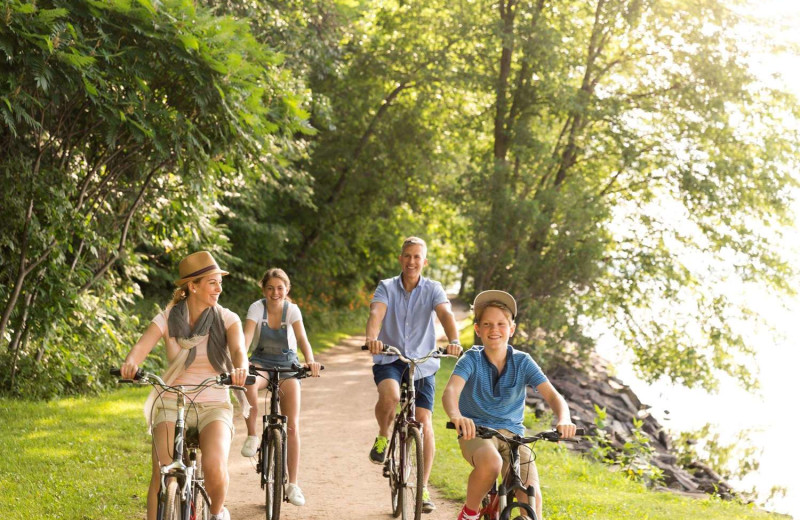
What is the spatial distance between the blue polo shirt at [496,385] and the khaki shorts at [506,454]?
96 mm

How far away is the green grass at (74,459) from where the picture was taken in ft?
24.1

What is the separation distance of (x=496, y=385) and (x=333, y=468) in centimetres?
522

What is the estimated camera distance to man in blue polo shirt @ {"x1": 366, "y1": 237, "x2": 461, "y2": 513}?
7.30m

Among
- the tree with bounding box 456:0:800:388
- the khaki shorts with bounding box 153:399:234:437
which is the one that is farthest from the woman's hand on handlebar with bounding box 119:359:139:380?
the tree with bounding box 456:0:800:388

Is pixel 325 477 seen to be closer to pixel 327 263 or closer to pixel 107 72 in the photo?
pixel 107 72

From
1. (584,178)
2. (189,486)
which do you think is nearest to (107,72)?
(189,486)

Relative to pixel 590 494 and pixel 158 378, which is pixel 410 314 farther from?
pixel 590 494

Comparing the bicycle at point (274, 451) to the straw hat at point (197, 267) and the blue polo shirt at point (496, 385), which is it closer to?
the straw hat at point (197, 267)

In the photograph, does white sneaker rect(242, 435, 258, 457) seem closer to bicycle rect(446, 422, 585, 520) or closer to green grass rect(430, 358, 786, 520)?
green grass rect(430, 358, 786, 520)

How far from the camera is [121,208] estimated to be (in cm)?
Result: 1300

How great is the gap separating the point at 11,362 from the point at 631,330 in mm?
15438

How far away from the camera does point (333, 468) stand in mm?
10211

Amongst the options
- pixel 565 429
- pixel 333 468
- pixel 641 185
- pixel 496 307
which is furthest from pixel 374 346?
pixel 641 185

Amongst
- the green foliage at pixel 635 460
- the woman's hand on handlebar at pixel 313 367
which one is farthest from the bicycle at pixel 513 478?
the green foliage at pixel 635 460
